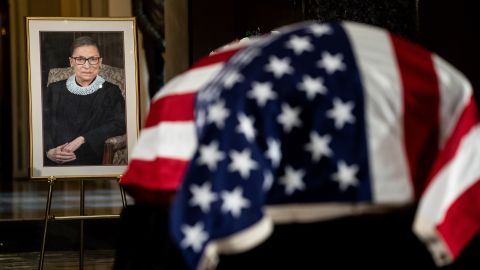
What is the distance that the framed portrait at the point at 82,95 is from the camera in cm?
470

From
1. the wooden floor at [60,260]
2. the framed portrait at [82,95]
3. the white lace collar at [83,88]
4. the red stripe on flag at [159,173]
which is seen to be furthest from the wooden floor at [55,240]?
the red stripe on flag at [159,173]

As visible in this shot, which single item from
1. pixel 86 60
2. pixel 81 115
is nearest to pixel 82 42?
pixel 86 60

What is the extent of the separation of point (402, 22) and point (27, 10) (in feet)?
35.6

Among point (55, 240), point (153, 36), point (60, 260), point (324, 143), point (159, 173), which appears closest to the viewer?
point (324, 143)

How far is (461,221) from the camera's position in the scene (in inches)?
73.9

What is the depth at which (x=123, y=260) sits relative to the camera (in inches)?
83.0

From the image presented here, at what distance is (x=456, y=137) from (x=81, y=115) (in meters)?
3.14

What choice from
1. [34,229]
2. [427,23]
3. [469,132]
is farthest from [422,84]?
[34,229]

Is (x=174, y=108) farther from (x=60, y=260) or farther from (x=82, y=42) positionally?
Answer: (x=60, y=260)

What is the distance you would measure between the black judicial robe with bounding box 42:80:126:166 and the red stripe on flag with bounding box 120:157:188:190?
2.71 meters

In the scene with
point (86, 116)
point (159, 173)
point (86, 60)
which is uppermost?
point (159, 173)

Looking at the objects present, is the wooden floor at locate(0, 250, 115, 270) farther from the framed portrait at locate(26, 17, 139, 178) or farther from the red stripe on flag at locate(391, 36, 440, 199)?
the red stripe on flag at locate(391, 36, 440, 199)

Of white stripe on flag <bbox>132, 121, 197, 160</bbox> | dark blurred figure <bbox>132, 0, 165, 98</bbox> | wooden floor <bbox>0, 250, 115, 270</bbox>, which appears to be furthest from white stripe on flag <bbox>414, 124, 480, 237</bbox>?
dark blurred figure <bbox>132, 0, 165, 98</bbox>

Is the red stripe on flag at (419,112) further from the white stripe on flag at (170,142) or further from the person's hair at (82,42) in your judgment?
the person's hair at (82,42)
